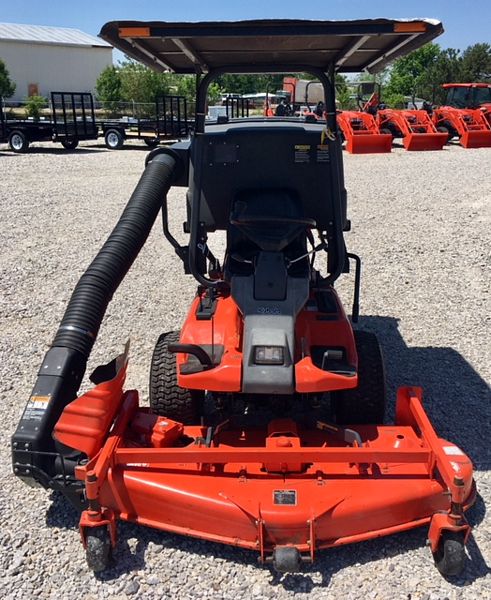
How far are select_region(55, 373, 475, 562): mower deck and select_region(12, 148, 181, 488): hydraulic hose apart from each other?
13 cm

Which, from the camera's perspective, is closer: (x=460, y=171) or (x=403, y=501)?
(x=403, y=501)

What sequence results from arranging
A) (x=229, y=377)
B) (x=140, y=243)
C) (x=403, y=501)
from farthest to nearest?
(x=140, y=243) < (x=229, y=377) < (x=403, y=501)

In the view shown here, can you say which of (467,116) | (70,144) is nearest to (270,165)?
(70,144)

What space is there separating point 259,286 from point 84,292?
0.93 metres

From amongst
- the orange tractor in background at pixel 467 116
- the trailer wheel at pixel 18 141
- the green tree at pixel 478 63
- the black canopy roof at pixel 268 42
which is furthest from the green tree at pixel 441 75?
the black canopy roof at pixel 268 42

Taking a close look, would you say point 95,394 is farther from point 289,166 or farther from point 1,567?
point 289,166

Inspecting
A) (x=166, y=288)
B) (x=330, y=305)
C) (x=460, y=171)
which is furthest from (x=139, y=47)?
(x=460, y=171)

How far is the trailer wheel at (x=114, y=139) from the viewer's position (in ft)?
70.7

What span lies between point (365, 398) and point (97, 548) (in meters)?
1.64

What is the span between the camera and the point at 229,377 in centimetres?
308

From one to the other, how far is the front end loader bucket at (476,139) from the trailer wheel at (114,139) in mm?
11626

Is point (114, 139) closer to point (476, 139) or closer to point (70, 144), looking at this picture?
point (70, 144)

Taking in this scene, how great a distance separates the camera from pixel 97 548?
2.81m

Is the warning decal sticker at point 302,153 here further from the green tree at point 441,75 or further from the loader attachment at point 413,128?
the green tree at point 441,75
